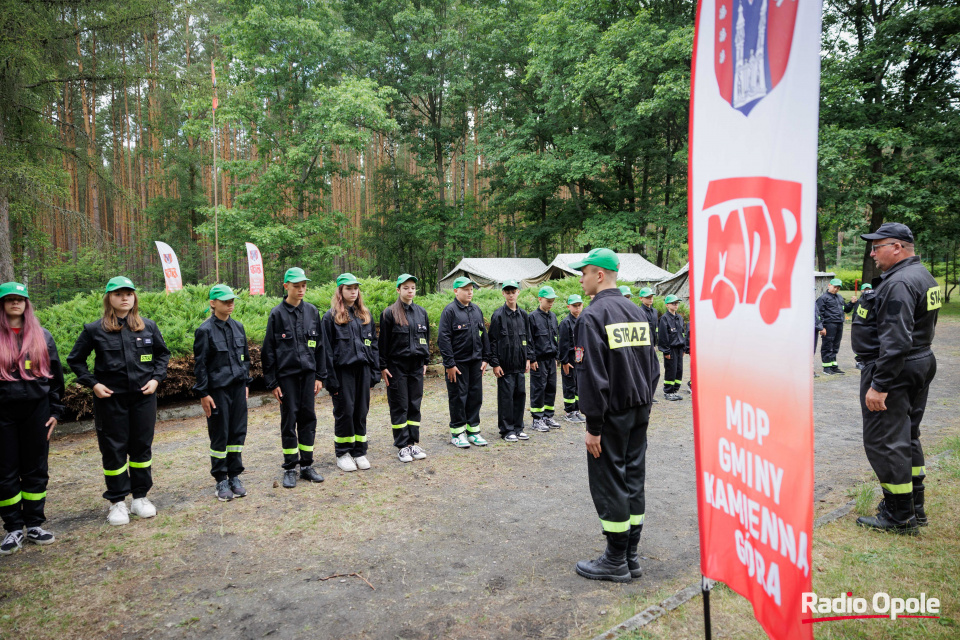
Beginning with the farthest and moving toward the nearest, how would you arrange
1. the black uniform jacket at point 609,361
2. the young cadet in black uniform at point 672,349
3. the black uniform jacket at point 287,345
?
the young cadet in black uniform at point 672,349 → the black uniform jacket at point 287,345 → the black uniform jacket at point 609,361

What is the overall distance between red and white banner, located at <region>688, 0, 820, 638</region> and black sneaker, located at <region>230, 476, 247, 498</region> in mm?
4603

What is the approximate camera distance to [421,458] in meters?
6.59

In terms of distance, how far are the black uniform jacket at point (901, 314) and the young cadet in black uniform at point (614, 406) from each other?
1.94 metres

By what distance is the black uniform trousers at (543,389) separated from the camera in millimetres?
8203

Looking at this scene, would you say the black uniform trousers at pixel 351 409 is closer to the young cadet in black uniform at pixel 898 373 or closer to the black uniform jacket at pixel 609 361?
the black uniform jacket at pixel 609 361

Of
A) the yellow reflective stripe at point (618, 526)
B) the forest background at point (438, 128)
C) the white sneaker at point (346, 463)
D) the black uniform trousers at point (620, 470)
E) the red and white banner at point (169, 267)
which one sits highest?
the forest background at point (438, 128)

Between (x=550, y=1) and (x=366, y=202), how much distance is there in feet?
64.0

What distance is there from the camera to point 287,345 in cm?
562

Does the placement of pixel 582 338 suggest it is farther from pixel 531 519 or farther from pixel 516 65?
pixel 516 65

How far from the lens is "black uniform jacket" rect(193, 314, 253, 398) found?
5.14 metres

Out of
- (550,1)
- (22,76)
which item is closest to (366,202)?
(550,1)

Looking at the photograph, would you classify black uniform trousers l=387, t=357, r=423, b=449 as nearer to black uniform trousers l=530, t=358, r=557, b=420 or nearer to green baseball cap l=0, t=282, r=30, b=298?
black uniform trousers l=530, t=358, r=557, b=420
